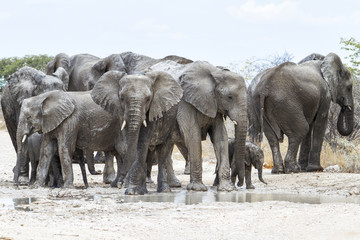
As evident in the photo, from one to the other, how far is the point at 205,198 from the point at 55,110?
3203 millimetres

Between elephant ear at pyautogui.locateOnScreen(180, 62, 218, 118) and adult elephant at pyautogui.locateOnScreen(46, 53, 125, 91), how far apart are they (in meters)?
4.00

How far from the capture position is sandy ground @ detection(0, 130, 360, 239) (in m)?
6.71

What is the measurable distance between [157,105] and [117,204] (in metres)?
1.99

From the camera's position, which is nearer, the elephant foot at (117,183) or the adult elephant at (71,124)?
the adult elephant at (71,124)

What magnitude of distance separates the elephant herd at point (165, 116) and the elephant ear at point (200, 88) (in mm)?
16

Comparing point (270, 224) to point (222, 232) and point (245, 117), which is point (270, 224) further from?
point (245, 117)

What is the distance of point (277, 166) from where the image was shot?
1451 cm

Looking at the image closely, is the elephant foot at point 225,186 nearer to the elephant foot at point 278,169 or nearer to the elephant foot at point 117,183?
the elephant foot at point 117,183

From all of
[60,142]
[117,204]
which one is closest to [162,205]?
[117,204]

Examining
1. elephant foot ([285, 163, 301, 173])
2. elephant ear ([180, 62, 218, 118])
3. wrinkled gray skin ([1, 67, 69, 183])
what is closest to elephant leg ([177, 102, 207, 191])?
elephant ear ([180, 62, 218, 118])

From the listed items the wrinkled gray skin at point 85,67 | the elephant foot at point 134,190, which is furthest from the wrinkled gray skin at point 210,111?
the wrinkled gray skin at point 85,67

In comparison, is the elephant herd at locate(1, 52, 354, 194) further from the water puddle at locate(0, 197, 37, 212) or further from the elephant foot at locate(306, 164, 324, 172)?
the water puddle at locate(0, 197, 37, 212)

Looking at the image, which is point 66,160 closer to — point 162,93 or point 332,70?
point 162,93

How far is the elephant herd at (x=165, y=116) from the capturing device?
10531mm
